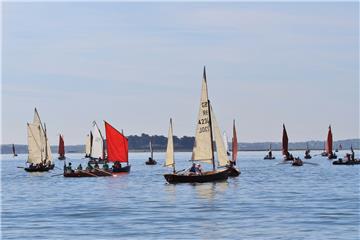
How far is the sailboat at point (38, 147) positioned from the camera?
12925 centimetres

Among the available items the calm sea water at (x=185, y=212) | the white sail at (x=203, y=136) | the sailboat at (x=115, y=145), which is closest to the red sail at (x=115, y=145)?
the sailboat at (x=115, y=145)

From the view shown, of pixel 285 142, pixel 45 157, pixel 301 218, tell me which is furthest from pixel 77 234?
pixel 285 142

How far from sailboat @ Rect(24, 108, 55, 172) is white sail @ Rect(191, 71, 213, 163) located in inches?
1841

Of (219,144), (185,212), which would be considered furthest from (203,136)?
(185,212)

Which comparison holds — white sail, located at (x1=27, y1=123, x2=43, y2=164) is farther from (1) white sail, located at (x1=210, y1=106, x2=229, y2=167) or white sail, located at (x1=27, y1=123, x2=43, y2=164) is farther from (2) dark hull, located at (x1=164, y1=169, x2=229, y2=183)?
(2) dark hull, located at (x1=164, y1=169, x2=229, y2=183)

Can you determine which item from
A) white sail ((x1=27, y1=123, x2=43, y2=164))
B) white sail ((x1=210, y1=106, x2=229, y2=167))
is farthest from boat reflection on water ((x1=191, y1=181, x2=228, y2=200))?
white sail ((x1=27, y1=123, x2=43, y2=164))

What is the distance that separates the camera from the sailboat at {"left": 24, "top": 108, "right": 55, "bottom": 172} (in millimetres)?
129250

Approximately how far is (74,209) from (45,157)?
73514 millimetres

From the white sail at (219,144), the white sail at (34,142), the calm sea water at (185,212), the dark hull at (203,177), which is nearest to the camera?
the calm sea water at (185,212)

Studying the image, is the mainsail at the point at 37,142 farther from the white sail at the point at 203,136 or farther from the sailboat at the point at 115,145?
the white sail at the point at 203,136

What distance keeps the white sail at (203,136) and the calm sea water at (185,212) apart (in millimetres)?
3438

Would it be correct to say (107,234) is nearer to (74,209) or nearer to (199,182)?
(74,209)

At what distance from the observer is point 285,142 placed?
563ft

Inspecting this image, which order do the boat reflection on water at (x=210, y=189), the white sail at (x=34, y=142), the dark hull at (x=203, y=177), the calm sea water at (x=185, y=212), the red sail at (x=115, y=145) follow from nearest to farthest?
the calm sea water at (x=185, y=212), the boat reflection on water at (x=210, y=189), the dark hull at (x=203, y=177), the red sail at (x=115, y=145), the white sail at (x=34, y=142)
